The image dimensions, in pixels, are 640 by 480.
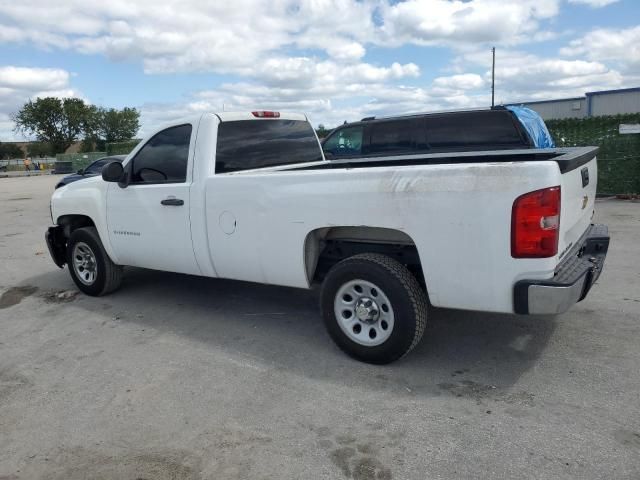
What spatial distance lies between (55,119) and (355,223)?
79.3m

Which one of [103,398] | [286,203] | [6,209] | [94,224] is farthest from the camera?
[6,209]

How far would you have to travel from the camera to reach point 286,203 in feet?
13.4

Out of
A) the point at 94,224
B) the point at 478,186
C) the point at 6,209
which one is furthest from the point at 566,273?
the point at 6,209

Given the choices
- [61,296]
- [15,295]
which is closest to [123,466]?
[61,296]

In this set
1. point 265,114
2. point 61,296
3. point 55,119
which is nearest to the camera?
point 265,114

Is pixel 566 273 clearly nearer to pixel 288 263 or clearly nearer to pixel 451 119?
pixel 288 263

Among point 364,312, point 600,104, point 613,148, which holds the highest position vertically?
point 600,104

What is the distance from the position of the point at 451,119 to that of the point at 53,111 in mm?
75340

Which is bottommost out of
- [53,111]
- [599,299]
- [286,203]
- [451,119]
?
[599,299]

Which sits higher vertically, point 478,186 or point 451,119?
point 451,119

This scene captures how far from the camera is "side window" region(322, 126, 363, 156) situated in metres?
9.23

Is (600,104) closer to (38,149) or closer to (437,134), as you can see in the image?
(437,134)

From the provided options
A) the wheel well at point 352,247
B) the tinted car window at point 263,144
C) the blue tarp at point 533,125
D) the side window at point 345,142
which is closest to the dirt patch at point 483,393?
the wheel well at point 352,247

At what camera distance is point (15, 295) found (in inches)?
255
